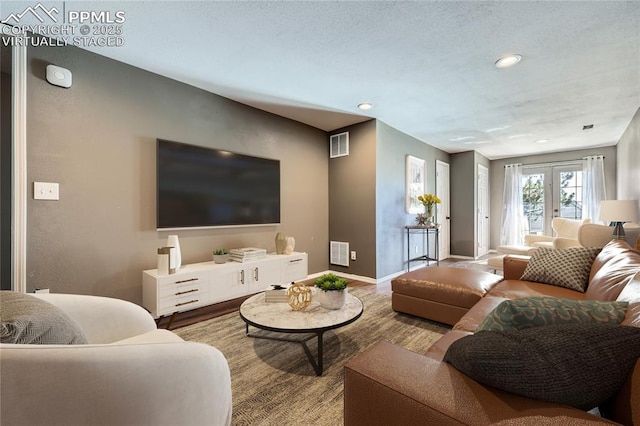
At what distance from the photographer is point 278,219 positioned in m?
3.66

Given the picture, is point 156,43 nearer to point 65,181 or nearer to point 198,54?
point 198,54

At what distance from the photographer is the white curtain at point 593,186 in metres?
5.29

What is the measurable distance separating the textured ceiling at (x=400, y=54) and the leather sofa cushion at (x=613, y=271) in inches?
62.1

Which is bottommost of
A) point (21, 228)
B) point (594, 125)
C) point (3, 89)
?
point (21, 228)

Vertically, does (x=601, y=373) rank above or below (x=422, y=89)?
below

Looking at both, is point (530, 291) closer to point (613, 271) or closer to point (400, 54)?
point (613, 271)

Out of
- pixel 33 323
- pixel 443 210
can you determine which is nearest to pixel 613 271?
pixel 33 323

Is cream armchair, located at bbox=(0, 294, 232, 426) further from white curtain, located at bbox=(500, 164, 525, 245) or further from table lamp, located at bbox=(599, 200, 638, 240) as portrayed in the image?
white curtain, located at bbox=(500, 164, 525, 245)

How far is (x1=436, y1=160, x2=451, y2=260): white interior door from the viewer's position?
219 inches

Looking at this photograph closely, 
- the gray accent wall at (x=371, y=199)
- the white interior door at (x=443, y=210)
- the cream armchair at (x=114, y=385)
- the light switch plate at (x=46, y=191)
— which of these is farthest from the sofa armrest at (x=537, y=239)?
the light switch plate at (x=46, y=191)

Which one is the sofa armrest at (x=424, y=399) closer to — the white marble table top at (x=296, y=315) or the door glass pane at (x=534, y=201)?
the white marble table top at (x=296, y=315)

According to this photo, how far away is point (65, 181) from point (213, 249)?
141cm

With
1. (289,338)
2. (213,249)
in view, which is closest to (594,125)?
(289,338)

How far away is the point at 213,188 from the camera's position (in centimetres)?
297
